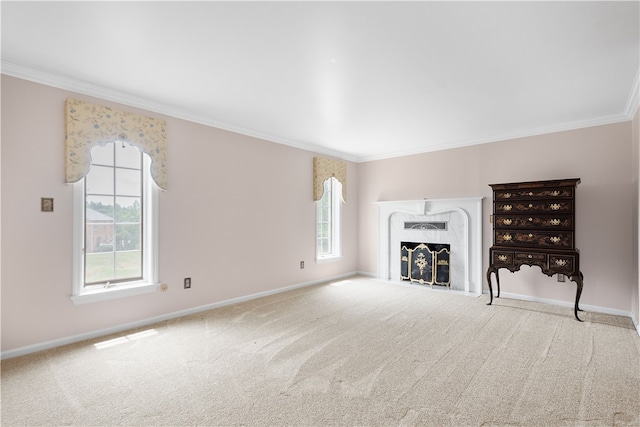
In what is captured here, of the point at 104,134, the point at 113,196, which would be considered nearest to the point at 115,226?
the point at 113,196

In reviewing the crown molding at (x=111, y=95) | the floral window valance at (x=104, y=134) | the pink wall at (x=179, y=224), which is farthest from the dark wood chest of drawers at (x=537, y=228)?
the floral window valance at (x=104, y=134)

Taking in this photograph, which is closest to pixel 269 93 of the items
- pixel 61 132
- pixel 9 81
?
pixel 61 132

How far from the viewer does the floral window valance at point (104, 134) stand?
290 centimetres

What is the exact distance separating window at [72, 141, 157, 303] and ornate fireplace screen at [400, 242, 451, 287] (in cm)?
395

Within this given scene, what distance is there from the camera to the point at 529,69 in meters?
2.67

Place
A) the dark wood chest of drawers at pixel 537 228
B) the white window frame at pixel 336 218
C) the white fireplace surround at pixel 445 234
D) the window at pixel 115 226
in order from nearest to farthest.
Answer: the window at pixel 115 226 < the dark wood chest of drawers at pixel 537 228 < the white fireplace surround at pixel 445 234 < the white window frame at pixel 336 218

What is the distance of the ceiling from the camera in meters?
1.95

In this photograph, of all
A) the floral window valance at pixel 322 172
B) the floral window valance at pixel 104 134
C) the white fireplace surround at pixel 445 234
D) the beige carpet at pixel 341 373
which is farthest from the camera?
the floral window valance at pixel 322 172

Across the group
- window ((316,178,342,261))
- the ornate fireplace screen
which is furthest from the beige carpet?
window ((316,178,342,261))

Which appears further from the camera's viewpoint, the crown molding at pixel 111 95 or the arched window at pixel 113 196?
the arched window at pixel 113 196

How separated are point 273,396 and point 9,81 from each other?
3.28 metres

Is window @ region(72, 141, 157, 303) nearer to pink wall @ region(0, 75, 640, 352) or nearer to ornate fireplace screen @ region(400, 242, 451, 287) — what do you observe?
pink wall @ region(0, 75, 640, 352)

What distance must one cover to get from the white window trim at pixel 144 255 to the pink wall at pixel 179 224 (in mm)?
64

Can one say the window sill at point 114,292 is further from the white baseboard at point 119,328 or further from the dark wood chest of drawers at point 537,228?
the dark wood chest of drawers at point 537,228
